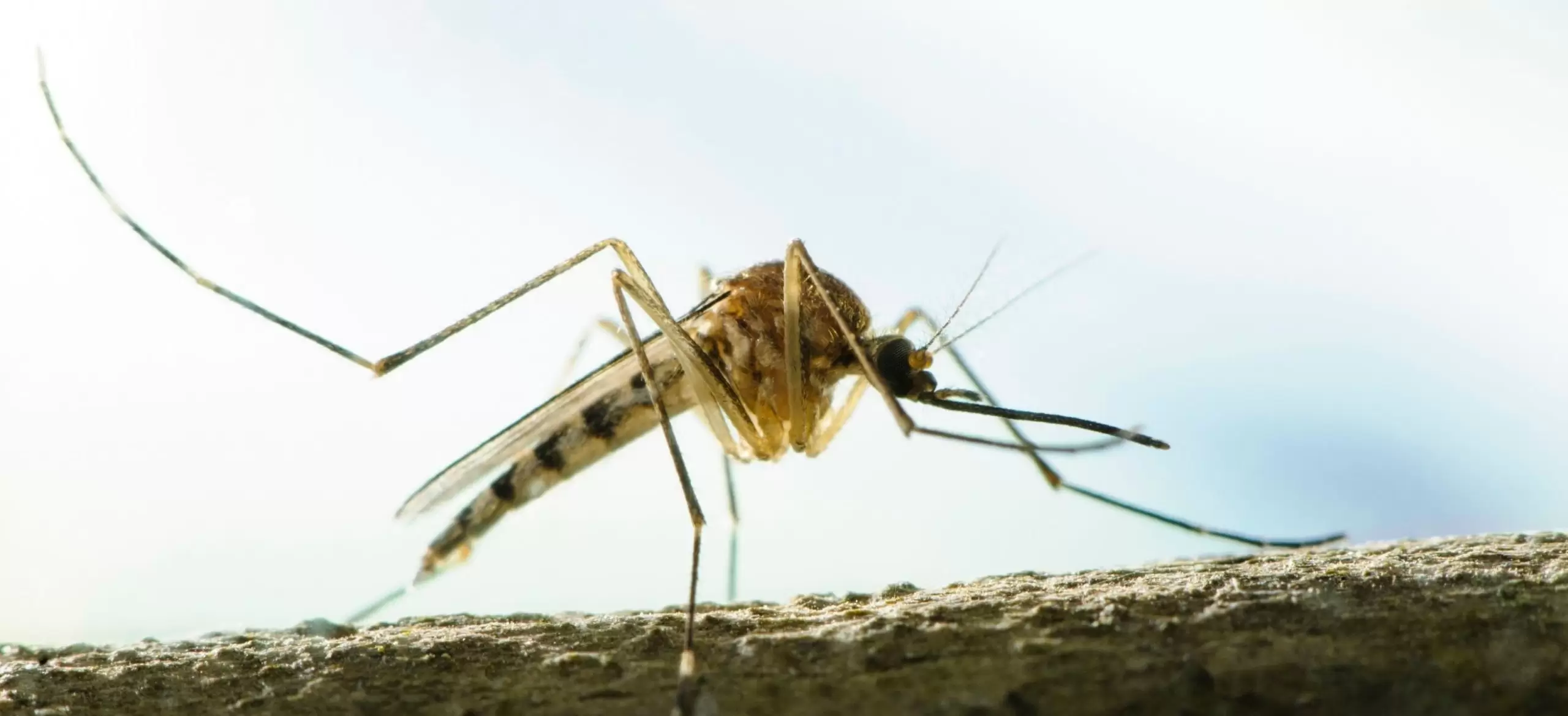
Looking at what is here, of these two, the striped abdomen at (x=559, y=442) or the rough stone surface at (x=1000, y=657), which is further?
the striped abdomen at (x=559, y=442)

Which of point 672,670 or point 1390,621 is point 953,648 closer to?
point 672,670

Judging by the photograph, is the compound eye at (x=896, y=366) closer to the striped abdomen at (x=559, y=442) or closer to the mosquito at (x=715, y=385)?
the mosquito at (x=715, y=385)

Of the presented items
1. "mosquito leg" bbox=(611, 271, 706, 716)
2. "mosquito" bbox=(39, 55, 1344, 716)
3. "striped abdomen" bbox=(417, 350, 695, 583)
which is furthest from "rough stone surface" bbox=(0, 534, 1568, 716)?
"striped abdomen" bbox=(417, 350, 695, 583)

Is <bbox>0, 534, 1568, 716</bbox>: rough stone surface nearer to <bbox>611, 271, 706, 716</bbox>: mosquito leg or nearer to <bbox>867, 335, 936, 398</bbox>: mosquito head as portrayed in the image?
<bbox>611, 271, 706, 716</bbox>: mosquito leg

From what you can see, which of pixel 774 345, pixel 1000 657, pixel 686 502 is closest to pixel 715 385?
pixel 774 345

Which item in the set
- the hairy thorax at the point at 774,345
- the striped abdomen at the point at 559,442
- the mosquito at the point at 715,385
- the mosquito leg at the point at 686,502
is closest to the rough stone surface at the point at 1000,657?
the mosquito leg at the point at 686,502

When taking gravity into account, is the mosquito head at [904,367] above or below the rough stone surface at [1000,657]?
above

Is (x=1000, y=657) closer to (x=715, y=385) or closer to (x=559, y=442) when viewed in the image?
(x=715, y=385)
